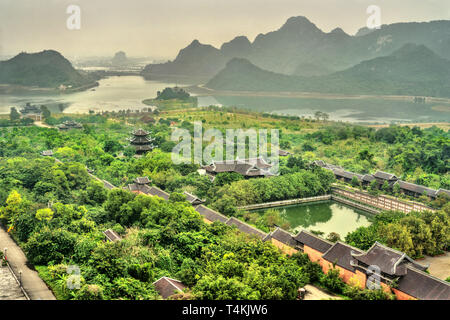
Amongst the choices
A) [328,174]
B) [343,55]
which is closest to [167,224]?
[328,174]

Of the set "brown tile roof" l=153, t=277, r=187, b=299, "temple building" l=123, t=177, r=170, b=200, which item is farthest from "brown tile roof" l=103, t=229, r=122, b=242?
"temple building" l=123, t=177, r=170, b=200

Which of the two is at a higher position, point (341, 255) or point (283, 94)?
point (283, 94)

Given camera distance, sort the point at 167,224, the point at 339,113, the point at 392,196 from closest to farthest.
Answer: the point at 167,224 < the point at 392,196 < the point at 339,113

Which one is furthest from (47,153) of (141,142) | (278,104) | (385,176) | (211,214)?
(278,104)

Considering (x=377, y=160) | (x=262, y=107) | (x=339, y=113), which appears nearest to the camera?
(x=377, y=160)

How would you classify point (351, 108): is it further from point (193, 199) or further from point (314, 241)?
point (314, 241)

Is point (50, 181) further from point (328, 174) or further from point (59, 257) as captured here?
point (328, 174)
